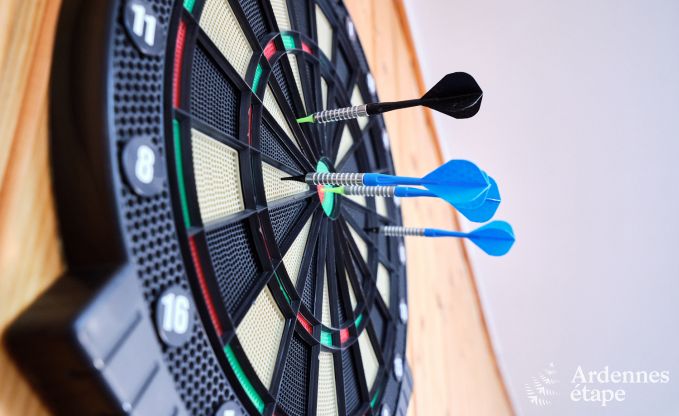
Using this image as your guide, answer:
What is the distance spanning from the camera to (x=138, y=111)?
456 mm

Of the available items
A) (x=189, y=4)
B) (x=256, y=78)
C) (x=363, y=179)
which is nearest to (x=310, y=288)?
(x=363, y=179)

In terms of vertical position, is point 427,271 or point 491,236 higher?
point 491,236

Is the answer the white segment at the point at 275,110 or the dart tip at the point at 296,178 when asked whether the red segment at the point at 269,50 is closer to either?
the white segment at the point at 275,110

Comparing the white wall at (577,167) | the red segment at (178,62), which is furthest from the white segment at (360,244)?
the white wall at (577,167)

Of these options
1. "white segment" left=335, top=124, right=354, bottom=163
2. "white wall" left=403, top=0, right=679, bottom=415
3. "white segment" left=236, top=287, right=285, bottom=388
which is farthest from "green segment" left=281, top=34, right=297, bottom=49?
"white wall" left=403, top=0, right=679, bottom=415

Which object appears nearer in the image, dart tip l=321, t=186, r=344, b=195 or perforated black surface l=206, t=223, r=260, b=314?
perforated black surface l=206, t=223, r=260, b=314

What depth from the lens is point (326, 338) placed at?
77 centimetres

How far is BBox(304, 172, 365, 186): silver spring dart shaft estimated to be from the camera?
0.72 m

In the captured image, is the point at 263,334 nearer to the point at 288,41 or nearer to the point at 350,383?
the point at 350,383

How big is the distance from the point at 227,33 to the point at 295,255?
0.88ft

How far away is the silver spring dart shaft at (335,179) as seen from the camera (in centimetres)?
72

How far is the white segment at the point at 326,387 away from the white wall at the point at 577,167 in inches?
46.3

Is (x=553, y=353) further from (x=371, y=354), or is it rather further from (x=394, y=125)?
(x=371, y=354)

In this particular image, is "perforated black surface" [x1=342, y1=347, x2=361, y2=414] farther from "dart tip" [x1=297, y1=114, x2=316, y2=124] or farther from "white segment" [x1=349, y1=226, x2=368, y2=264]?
"dart tip" [x1=297, y1=114, x2=316, y2=124]
